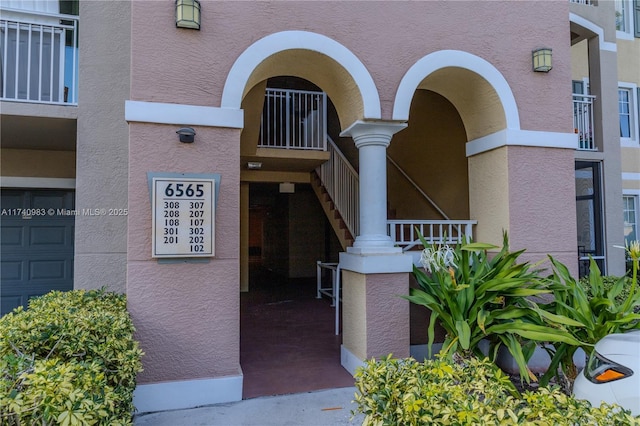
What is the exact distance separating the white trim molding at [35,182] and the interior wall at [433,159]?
556 centimetres

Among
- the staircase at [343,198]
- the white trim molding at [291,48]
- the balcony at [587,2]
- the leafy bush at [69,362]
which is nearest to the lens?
the leafy bush at [69,362]

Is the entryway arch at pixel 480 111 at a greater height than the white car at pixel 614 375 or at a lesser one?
greater

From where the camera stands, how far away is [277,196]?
1377 centimetres

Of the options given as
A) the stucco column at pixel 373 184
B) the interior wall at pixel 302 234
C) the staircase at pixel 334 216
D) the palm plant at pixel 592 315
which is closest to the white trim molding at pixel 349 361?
the stucco column at pixel 373 184

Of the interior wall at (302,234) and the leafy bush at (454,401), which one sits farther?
the interior wall at (302,234)

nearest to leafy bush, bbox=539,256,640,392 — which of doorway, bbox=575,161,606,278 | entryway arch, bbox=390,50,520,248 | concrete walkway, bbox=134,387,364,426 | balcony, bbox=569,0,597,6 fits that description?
entryway arch, bbox=390,50,520,248

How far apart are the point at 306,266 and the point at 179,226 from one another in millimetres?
9234

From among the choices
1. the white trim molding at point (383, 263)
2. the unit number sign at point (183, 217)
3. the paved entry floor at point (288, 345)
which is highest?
the unit number sign at point (183, 217)

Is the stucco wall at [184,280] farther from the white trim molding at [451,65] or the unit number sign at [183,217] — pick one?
the white trim molding at [451,65]

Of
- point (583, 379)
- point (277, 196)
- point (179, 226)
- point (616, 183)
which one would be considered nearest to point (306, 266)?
point (277, 196)

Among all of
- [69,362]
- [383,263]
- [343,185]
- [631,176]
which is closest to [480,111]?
[383,263]

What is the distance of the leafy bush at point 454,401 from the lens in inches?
64.8

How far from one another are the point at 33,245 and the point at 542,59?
697 cm

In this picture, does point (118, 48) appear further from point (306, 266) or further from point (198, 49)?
point (306, 266)
